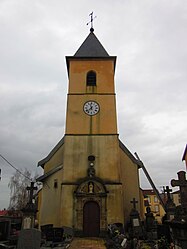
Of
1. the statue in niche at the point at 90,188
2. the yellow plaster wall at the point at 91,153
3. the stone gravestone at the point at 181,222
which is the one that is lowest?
the stone gravestone at the point at 181,222

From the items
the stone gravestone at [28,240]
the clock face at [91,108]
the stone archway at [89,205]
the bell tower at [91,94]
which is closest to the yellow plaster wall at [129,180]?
the stone archway at [89,205]

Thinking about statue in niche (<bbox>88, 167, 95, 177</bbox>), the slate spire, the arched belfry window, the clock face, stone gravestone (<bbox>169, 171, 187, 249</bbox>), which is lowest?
stone gravestone (<bbox>169, 171, 187, 249</bbox>)

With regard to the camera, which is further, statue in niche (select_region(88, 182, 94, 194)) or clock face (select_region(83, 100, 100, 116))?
clock face (select_region(83, 100, 100, 116))

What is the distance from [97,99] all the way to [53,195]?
7.80 metres

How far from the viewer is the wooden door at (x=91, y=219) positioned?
15.3m

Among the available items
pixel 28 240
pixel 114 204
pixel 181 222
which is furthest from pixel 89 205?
pixel 181 222

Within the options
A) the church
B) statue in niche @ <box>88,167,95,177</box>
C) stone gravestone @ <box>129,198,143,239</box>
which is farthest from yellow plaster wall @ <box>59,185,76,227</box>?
stone gravestone @ <box>129,198,143,239</box>

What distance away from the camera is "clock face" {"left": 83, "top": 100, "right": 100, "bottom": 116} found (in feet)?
61.5

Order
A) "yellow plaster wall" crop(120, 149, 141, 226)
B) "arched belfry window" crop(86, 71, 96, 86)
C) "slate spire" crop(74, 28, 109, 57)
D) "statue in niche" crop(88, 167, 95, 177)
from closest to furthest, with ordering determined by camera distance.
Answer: "statue in niche" crop(88, 167, 95, 177) → "yellow plaster wall" crop(120, 149, 141, 226) → "arched belfry window" crop(86, 71, 96, 86) → "slate spire" crop(74, 28, 109, 57)

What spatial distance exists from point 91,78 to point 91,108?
2.97m

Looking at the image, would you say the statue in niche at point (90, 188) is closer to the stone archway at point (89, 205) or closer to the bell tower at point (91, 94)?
the stone archway at point (89, 205)

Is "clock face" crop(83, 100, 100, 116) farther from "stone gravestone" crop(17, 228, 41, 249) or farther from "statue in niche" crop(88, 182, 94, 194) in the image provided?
"stone gravestone" crop(17, 228, 41, 249)

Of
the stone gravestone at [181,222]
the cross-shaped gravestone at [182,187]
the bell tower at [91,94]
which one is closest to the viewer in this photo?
the stone gravestone at [181,222]

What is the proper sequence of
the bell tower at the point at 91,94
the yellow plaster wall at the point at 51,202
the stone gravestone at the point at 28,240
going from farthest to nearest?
1. the bell tower at the point at 91,94
2. the yellow plaster wall at the point at 51,202
3. the stone gravestone at the point at 28,240
